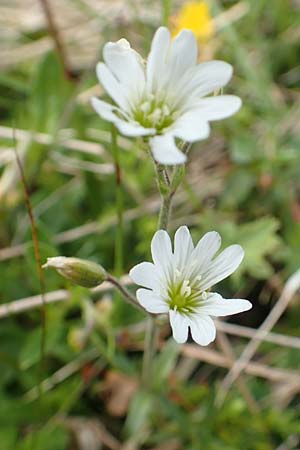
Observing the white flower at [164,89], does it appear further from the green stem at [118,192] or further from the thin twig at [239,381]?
A: the thin twig at [239,381]

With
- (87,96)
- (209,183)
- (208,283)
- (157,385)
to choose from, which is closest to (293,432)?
(157,385)

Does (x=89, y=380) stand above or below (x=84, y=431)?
above

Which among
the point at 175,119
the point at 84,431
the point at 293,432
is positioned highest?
the point at 175,119

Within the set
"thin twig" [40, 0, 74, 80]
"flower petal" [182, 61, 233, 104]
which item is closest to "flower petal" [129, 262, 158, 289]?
"flower petal" [182, 61, 233, 104]

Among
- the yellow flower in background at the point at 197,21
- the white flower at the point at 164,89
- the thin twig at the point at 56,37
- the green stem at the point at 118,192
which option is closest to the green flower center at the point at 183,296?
the white flower at the point at 164,89

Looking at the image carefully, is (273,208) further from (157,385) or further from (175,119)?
(175,119)

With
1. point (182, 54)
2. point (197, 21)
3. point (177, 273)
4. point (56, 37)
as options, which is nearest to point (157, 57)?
point (182, 54)
